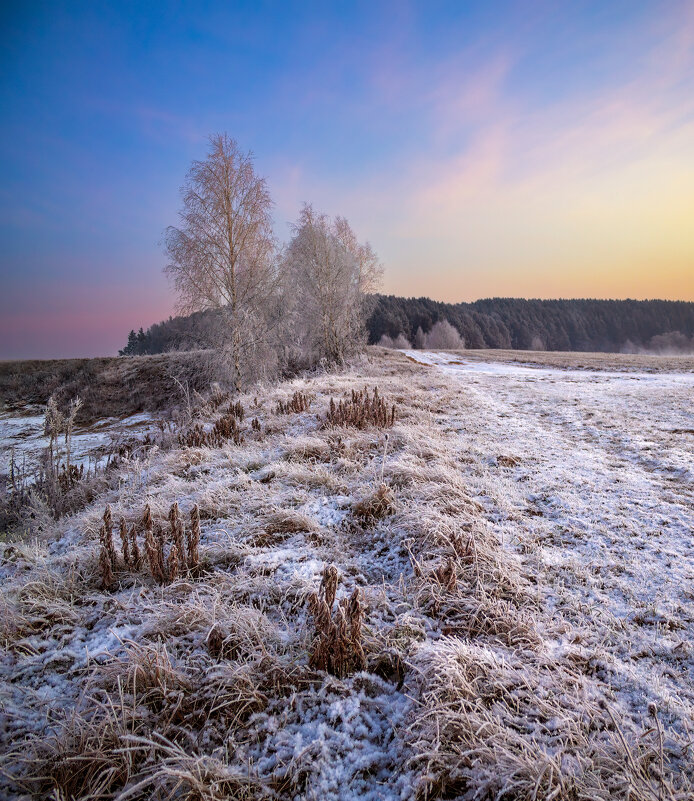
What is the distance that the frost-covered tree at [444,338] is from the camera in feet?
210

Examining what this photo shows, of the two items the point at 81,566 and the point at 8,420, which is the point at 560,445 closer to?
the point at 81,566

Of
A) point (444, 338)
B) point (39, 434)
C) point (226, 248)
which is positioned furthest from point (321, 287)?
point (444, 338)

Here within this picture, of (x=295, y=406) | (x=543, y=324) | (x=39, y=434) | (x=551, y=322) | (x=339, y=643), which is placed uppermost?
(x=551, y=322)

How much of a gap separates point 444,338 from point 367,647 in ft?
220

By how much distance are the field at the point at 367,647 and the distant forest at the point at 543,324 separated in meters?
72.3

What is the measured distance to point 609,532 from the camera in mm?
3170

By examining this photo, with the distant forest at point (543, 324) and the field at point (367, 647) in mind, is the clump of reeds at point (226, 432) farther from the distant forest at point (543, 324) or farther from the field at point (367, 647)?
the distant forest at point (543, 324)

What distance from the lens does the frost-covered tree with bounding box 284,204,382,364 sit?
2072 centimetres

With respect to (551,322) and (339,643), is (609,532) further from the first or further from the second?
(551,322)

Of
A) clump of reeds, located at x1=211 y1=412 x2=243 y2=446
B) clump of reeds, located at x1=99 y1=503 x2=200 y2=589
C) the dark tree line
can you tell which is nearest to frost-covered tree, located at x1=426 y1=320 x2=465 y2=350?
the dark tree line

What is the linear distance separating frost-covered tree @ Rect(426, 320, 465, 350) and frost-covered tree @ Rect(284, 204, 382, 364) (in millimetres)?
43710

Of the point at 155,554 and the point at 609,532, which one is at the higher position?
the point at 155,554

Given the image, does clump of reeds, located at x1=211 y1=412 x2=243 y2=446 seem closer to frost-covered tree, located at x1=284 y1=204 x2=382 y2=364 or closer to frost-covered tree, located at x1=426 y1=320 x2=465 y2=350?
frost-covered tree, located at x1=284 y1=204 x2=382 y2=364

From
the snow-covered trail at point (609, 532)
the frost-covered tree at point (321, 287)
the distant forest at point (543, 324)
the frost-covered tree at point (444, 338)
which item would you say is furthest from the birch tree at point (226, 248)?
the distant forest at point (543, 324)
